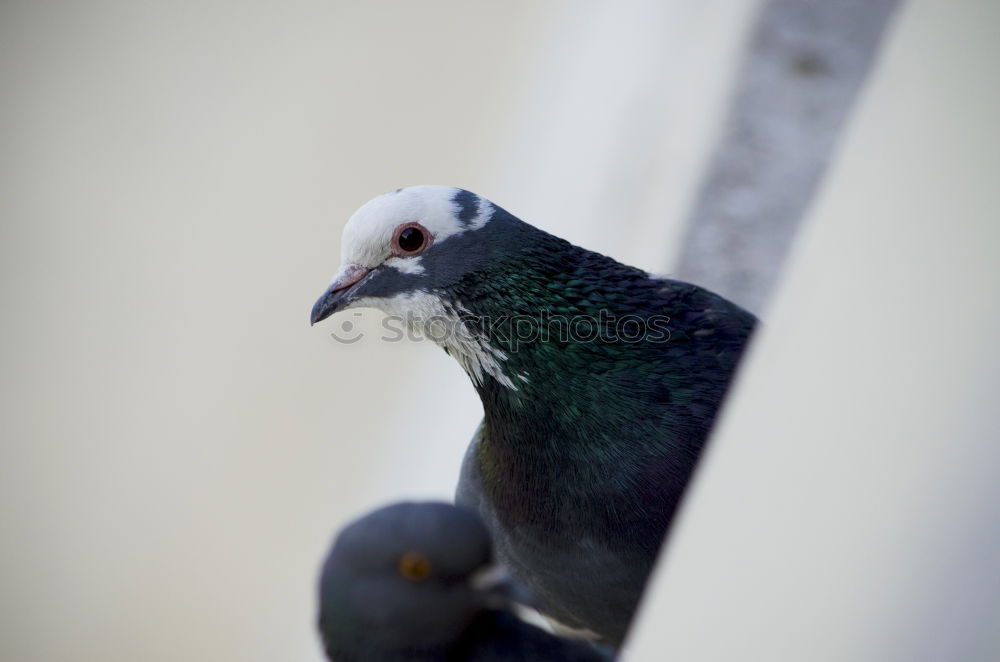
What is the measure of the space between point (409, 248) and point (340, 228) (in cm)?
516

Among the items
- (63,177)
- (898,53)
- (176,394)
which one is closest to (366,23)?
(63,177)

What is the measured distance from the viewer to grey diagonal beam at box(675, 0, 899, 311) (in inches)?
157

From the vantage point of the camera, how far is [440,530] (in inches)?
64.5

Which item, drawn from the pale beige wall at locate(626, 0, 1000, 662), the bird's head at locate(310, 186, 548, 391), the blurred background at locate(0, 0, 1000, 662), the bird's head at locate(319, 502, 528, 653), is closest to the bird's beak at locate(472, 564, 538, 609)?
the bird's head at locate(319, 502, 528, 653)

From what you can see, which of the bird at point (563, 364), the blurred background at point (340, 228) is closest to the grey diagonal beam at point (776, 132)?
the blurred background at point (340, 228)

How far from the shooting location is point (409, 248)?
7.46 ft

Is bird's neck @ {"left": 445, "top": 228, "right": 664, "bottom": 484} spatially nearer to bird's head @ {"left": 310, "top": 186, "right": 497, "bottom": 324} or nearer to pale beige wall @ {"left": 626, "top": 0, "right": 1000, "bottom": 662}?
bird's head @ {"left": 310, "top": 186, "right": 497, "bottom": 324}

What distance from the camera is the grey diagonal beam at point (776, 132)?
3.98 m

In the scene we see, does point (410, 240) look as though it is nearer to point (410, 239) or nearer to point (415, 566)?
point (410, 239)

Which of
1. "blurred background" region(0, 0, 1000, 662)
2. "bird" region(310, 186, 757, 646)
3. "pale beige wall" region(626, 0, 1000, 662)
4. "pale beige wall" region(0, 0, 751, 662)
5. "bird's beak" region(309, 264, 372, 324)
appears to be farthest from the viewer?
"pale beige wall" region(0, 0, 751, 662)

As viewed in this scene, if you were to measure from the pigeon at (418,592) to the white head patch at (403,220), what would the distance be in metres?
0.79

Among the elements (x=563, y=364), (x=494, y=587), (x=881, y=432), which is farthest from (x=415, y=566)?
(x=881, y=432)

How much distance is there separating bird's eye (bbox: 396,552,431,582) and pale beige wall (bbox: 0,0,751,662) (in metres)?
3.97

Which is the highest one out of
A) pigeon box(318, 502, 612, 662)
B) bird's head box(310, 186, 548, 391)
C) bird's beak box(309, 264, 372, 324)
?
bird's head box(310, 186, 548, 391)
